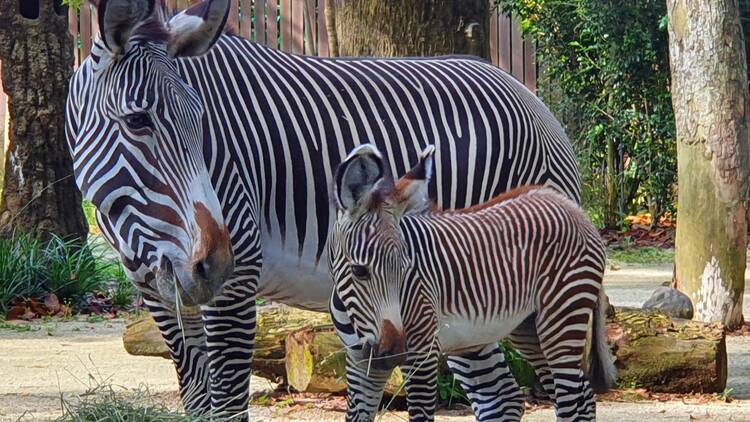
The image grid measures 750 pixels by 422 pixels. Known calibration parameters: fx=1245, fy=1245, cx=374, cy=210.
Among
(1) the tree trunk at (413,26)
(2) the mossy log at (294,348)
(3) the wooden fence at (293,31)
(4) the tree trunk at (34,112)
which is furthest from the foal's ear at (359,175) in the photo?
(3) the wooden fence at (293,31)

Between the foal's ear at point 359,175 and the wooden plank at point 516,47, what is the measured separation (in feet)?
49.5

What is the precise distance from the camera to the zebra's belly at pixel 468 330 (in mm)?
4875

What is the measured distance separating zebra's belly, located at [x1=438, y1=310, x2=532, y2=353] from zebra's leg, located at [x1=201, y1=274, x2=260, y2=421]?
756mm

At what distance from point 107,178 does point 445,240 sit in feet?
4.57

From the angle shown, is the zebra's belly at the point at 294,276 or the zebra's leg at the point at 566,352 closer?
the zebra's leg at the point at 566,352

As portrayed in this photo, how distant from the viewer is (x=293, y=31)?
19.8 meters

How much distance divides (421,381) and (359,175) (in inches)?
32.2

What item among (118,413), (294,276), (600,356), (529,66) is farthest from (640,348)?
(529,66)

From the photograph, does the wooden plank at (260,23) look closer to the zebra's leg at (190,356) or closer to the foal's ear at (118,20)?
the zebra's leg at (190,356)

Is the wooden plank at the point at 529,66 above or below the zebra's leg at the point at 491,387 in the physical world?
above

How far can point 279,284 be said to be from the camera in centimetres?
523

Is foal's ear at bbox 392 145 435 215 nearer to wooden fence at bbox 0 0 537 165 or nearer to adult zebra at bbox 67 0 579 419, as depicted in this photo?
adult zebra at bbox 67 0 579 419

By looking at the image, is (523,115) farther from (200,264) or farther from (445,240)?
(200,264)

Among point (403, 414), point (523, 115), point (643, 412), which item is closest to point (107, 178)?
point (523, 115)
